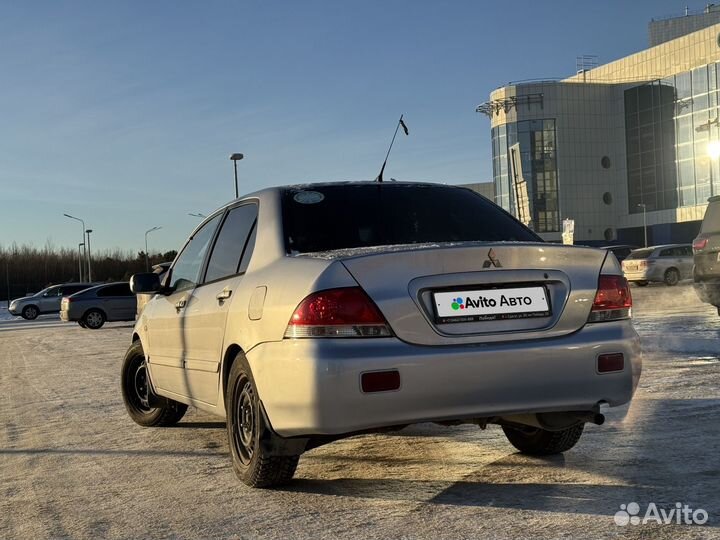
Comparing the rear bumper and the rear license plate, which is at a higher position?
the rear license plate

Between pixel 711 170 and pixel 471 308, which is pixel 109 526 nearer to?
pixel 471 308

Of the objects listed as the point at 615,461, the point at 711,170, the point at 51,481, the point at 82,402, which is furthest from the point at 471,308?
the point at 711,170

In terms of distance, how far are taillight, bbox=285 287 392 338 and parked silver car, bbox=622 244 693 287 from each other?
27252mm

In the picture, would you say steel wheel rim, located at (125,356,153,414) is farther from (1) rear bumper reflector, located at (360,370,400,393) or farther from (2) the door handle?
(1) rear bumper reflector, located at (360,370,400,393)

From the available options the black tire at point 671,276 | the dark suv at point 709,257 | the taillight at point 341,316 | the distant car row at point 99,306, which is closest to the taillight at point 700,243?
the dark suv at point 709,257

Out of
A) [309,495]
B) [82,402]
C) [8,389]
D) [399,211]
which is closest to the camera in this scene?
[309,495]

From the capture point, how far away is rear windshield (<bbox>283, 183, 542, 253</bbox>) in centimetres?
458

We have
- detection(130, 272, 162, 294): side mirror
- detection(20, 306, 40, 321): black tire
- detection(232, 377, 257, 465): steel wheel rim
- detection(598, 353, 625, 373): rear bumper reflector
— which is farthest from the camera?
detection(20, 306, 40, 321): black tire

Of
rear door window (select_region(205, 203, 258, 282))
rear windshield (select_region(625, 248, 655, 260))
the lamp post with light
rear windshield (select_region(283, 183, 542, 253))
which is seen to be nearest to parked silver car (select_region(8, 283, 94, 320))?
rear windshield (select_region(625, 248, 655, 260))

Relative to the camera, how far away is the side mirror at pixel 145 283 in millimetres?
5879

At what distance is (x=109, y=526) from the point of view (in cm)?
375

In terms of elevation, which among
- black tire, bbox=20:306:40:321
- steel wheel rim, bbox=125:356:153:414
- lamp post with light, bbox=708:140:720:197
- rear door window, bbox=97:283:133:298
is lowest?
black tire, bbox=20:306:40:321

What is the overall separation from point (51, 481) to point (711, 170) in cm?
6680

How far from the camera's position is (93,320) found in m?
27.8
